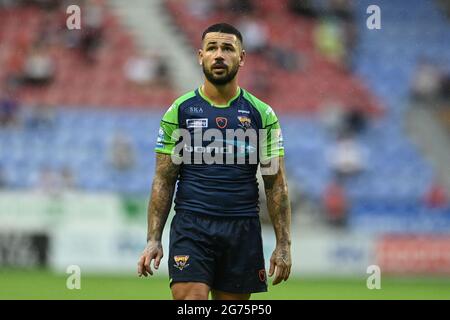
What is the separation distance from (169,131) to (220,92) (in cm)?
43

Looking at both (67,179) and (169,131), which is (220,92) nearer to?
(169,131)

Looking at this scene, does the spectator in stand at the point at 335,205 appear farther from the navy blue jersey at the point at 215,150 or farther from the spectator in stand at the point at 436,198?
the navy blue jersey at the point at 215,150

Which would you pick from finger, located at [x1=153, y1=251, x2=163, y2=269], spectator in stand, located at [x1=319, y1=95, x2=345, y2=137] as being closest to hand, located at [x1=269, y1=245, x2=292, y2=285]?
finger, located at [x1=153, y1=251, x2=163, y2=269]

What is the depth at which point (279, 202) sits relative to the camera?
6.75 metres

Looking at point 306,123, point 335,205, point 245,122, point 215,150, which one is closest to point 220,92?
point 245,122

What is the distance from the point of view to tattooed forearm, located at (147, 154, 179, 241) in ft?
21.7

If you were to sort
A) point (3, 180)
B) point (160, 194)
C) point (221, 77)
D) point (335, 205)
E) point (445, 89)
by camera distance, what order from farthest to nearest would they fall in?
point (445, 89) → point (3, 180) → point (335, 205) → point (160, 194) → point (221, 77)

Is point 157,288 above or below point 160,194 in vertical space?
below

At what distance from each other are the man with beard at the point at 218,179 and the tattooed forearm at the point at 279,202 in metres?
0.03

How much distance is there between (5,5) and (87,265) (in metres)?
8.28

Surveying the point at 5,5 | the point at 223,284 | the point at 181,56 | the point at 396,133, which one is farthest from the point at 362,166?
the point at 223,284

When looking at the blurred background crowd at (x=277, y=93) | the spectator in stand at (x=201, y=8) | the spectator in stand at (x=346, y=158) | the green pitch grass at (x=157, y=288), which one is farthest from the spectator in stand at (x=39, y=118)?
the spectator in stand at (x=346, y=158)
